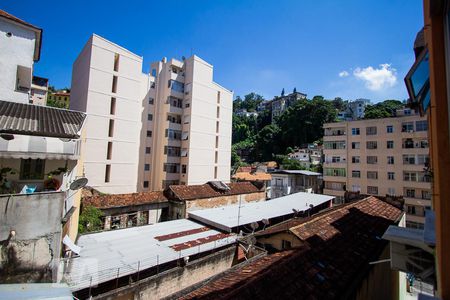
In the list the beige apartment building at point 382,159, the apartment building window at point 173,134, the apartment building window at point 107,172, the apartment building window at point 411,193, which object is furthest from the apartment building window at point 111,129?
the apartment building window at point 411,193

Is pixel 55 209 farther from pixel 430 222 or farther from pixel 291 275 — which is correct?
pixel 430 222

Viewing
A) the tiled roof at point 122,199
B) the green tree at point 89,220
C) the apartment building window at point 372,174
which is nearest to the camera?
the green tree at point 89,220

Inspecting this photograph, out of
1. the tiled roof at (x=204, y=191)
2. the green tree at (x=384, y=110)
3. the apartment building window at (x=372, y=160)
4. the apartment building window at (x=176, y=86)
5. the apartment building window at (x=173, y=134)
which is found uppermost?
the green tree at (x=384, y=110)

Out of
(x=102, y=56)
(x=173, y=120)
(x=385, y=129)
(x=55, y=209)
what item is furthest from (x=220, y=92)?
(x=55, y=209)

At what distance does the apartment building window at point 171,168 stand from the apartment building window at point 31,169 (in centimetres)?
2358

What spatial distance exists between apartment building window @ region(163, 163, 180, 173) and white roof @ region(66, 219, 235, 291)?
16428mm

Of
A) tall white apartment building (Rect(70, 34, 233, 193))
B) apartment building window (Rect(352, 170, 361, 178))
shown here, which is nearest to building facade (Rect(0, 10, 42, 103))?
tall white apartment building (Rect(70, 34, 233, 193))

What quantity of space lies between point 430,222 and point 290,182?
1481 inches

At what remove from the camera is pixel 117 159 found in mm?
26938

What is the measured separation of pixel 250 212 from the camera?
20.8 metres

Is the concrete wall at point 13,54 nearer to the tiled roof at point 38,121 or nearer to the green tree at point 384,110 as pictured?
the tiled roof at point 38,121

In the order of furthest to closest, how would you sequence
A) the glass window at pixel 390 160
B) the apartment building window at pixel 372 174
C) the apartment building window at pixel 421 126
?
the apartment building window at pixel 372 174 → the glass window at pixel 390 160 → the apartment building window at pixel 421 126

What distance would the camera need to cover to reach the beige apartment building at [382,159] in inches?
1140

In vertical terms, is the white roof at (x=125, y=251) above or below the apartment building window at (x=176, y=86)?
below
